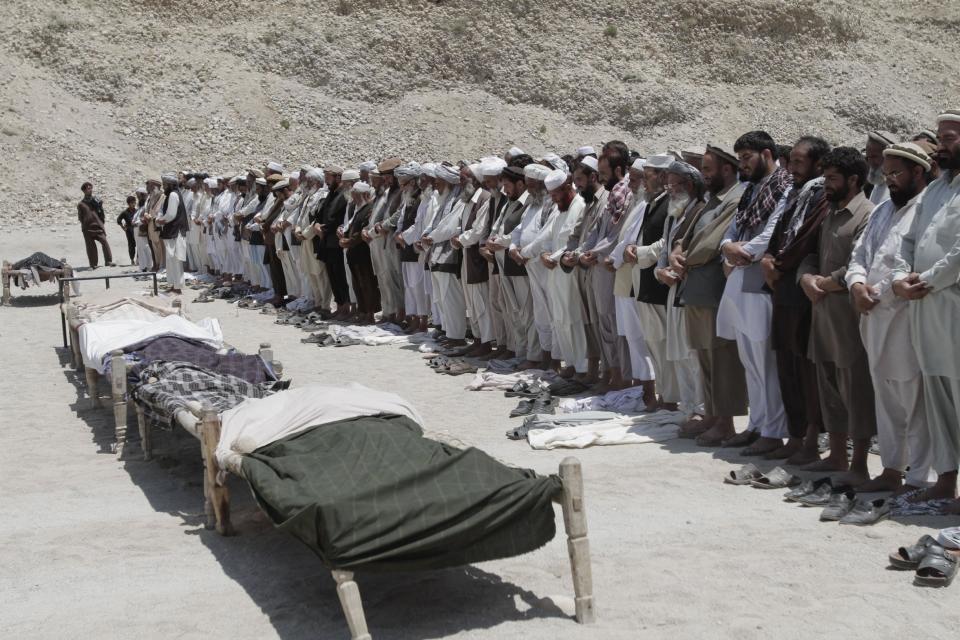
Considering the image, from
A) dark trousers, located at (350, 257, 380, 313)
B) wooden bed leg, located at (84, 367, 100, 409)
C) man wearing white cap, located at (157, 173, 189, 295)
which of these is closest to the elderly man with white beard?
wooden bed leg, located at (84, 367, 100, 409)

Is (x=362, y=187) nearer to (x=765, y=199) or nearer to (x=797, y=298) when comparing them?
(x=765, y=199)

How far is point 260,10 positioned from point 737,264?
139 feet

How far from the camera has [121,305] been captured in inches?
395

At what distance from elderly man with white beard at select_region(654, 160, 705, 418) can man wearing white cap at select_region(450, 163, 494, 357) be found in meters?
3.18

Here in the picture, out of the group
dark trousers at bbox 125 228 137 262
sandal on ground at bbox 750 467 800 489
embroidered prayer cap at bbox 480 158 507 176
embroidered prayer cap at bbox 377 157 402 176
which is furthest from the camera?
dark trousers at bbox 125 228 137 262

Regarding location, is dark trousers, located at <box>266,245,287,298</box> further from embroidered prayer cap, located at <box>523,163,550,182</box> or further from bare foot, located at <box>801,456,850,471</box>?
bare foot, located at <box>801,456,850,471</box>

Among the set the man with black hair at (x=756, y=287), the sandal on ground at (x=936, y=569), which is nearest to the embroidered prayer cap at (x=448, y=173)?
the man with black hair at (x=756, y=287)

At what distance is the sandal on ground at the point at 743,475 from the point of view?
5949mm

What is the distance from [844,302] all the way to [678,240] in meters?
1.42

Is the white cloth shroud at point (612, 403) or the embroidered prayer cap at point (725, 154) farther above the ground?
the embroidered prayer cap at point (725, 154)

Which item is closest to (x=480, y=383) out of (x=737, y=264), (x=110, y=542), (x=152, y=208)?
(x=737, y=264)

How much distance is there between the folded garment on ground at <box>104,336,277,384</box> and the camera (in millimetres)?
7254

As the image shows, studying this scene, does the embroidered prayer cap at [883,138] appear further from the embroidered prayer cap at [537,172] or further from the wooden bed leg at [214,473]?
the wooden bed leg at [214,473]

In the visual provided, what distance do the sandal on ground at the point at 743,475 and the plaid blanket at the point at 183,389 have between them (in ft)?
9.52
